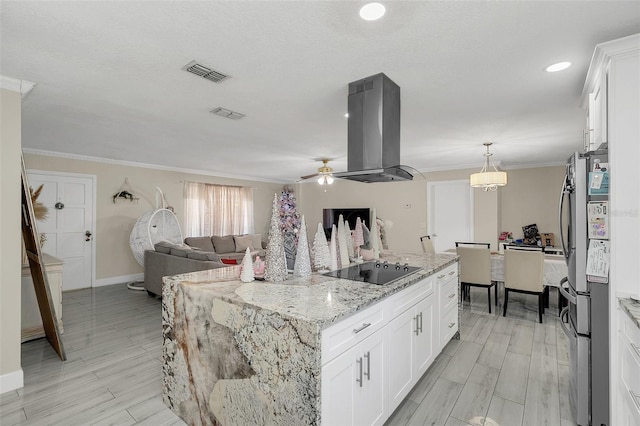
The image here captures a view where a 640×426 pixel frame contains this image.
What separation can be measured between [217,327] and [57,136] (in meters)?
4.12

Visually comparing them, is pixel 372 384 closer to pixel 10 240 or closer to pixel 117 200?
pixel 10 240

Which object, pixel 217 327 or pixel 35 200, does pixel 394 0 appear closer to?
pixel 217 327

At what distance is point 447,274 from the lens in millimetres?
2938

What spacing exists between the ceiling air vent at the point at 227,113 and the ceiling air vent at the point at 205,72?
2.17 ft

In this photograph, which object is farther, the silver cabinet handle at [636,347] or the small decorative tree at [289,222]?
the small decorative tree at [289,222]

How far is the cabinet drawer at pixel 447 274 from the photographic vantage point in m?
2.72

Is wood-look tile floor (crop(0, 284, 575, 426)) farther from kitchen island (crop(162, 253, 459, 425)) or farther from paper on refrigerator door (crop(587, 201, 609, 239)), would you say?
paper on refrigerator door (crop(587, 201, 609, 239))

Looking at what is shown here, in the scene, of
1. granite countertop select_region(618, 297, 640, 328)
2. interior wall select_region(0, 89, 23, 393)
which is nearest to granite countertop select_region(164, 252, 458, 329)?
granite countertop select_region(618, 297, 640, 328)

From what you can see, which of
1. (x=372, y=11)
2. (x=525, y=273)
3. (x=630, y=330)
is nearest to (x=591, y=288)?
(x=630, y=330)

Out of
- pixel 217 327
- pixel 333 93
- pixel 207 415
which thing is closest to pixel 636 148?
pixel 333 93

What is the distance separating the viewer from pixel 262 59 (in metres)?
2.09

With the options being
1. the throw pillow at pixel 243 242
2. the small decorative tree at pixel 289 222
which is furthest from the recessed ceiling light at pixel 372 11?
the throw pillow at pixel 243 242

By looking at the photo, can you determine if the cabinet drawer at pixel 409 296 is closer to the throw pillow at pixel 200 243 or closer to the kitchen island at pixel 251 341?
the kitchen island at pixel 251 341

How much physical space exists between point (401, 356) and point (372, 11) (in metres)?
2.06
